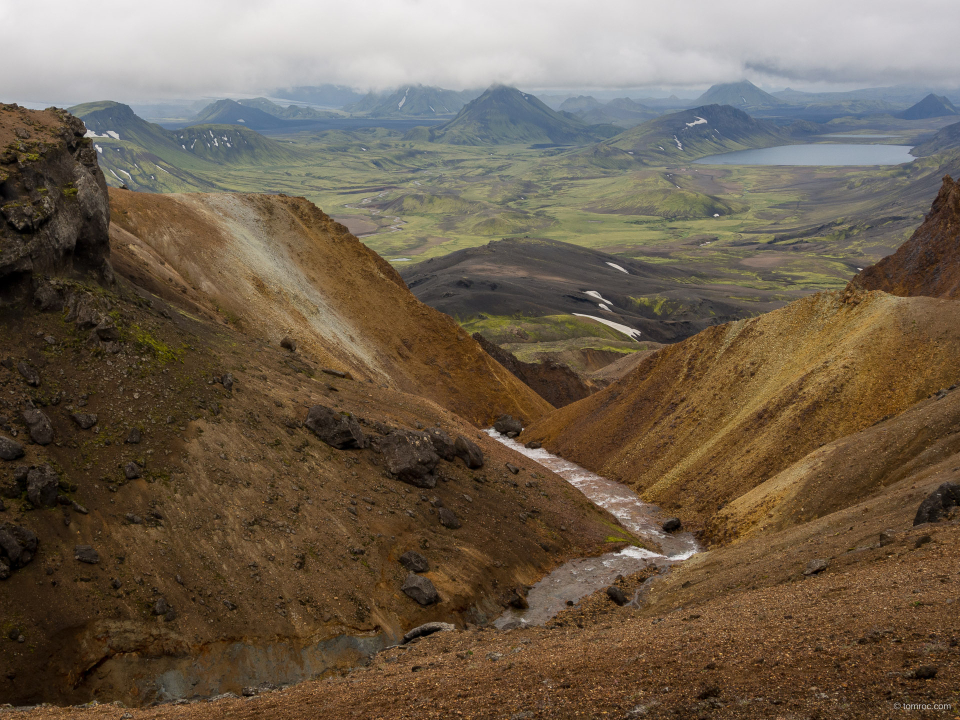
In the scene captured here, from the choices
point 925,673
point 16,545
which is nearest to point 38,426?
point 16,545

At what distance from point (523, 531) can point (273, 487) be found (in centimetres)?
1473

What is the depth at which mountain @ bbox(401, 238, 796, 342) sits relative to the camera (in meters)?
148

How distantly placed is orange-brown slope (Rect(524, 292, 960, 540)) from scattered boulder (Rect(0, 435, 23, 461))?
3699 centimetres

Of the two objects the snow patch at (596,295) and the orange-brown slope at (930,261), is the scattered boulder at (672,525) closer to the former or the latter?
the orange-brown slope at (930,261)

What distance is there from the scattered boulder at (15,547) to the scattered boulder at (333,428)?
14906 millimetres

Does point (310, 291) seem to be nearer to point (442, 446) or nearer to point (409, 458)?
point (442, 446)

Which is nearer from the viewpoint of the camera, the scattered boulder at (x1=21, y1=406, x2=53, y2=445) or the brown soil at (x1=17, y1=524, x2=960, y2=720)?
the brown soil at (x1=17, y1=524, x2=960, y2=720)

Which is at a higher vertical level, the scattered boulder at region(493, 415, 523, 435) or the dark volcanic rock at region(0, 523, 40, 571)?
the dark volcanic rock at region(0, 523, 40, 571)

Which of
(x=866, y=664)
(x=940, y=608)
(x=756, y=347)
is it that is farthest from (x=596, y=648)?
(x=756, y=347)

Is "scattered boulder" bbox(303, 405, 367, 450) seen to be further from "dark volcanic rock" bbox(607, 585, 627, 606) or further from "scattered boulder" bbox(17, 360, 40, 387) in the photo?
"dark volcanic rock" bbox(607, 585, 627, 606)

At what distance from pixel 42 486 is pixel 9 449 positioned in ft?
6.55

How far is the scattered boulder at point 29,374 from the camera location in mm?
28719

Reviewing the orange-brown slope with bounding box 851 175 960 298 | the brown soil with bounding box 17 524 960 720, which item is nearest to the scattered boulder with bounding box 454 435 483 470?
the brown soil with bounding box 17 524 960 720

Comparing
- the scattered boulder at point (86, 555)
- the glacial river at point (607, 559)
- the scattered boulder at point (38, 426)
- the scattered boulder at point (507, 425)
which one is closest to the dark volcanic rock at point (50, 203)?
the scattered boulder at point (38, 426)
